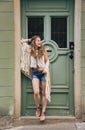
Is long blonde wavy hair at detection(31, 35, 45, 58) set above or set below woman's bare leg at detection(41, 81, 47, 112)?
above

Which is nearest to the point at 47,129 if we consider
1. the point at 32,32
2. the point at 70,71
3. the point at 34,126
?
the point at 34,126

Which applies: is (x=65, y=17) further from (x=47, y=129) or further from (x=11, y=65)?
(x=47, y=129)

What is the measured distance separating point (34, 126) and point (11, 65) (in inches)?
53.4

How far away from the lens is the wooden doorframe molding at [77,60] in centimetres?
→ 1152

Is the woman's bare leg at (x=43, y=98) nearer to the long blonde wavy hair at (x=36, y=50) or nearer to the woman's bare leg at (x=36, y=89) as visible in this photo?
the woman's bare leg at (x=36, y=89)

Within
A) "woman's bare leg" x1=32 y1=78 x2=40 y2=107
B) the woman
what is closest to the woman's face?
the woman

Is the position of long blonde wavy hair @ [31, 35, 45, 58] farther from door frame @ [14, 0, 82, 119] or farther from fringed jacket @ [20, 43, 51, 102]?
door frame @ [14, 0, 82, 119]

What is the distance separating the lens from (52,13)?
11766 millimetres

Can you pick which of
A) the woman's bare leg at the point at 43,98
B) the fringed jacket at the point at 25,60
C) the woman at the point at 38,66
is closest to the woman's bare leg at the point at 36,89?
the woman at the point at 38,66

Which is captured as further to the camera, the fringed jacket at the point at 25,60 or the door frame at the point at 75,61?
the fringed jacket at the point at 25,60

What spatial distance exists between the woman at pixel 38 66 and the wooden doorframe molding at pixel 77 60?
0.63m

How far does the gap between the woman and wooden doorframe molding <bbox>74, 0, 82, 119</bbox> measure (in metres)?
0.63

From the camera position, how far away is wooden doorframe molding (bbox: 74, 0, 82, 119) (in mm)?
11523

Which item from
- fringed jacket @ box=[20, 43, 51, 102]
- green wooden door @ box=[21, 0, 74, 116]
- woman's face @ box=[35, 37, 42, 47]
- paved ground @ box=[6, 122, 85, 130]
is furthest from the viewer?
green wooden door @ box=[21, 0, 74, 116]
